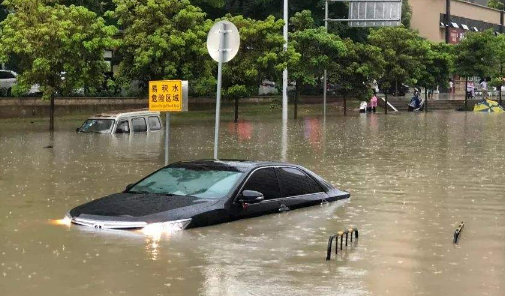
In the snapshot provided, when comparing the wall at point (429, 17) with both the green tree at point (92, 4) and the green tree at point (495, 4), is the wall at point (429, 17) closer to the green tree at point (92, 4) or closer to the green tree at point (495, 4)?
the green tree at point (495, 4)

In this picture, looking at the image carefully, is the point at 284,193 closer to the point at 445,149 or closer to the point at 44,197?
the point at 44,197

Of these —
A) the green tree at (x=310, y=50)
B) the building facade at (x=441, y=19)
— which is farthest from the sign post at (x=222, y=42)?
the building facade at (x=441, y=19)

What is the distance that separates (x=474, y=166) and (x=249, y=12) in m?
41.4

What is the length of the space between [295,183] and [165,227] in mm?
2756

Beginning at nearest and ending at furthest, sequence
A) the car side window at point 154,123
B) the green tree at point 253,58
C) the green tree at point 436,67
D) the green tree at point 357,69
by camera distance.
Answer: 1. the car side window at point 154,123
2. the green tree at point 253,58
3. the green tree at point 357,69
4. the green tree at point 436,67

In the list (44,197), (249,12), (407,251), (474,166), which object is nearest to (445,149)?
(474,166)

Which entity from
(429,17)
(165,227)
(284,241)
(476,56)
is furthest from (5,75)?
(429,17)

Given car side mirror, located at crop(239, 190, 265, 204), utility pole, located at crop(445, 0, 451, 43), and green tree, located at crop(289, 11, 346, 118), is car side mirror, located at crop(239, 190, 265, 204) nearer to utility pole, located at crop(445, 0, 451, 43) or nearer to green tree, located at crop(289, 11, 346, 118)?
green tree, located at crop(289, 11, 346, 118)

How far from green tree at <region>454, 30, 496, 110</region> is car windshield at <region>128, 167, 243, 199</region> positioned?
196 ft

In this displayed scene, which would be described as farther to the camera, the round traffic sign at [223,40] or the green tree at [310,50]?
the green tree at [310,50]

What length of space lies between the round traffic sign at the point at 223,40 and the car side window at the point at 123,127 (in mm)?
18046

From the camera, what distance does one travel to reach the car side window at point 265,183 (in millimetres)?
11665

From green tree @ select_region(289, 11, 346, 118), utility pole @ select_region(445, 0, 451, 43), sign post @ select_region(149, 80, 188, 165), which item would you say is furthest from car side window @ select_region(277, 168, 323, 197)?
utility pole @ select_region(445, 0, 451, 43)

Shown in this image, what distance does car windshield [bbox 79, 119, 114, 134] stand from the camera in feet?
103
